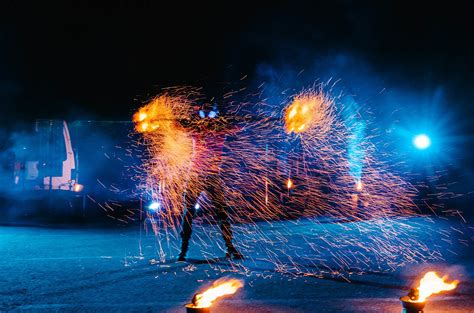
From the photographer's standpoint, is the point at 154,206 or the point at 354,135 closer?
the point at 154,206

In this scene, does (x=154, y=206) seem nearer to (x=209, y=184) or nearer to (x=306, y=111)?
(x=306, y=111)

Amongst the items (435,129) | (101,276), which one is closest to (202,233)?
(101,276)

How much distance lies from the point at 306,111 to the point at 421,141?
15249 mm

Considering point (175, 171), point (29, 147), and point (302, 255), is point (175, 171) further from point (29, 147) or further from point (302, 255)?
point (29, 147)

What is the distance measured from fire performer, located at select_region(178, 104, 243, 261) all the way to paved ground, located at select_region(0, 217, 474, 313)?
0.38m

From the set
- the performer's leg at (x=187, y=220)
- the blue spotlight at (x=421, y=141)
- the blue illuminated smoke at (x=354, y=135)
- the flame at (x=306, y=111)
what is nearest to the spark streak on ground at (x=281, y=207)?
the flame at (x=306, y=111)

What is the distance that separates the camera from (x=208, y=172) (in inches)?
280

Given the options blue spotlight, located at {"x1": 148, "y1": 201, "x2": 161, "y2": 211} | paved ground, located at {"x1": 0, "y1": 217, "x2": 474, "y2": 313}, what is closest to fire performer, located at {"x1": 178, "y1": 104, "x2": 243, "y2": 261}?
paved ground, located at {"x1": 0, "y1": 217, "x2": 474, "y2": 313}

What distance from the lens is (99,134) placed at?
19.4 m

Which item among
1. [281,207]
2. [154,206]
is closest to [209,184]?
[154,206]

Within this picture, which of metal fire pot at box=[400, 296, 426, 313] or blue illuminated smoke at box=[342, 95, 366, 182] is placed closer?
metal fire pot at box=[400, 296, 426, 313]

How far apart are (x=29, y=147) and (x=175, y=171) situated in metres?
8.01

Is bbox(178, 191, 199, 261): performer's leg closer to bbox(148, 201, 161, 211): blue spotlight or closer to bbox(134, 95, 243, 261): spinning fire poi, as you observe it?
bbox(134, 95, 243, 261): spinning fire poi

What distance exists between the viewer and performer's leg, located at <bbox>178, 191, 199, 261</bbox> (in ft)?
22.5
